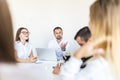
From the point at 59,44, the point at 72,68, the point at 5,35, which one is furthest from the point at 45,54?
the point at 5,35

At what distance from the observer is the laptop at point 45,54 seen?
1.52 m

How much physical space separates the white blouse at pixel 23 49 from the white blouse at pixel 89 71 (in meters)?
0.43

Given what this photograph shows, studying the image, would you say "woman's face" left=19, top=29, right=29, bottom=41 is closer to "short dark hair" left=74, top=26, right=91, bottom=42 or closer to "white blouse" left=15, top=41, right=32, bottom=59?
"white blouse" left=15, top=41, right=32, bottom=59

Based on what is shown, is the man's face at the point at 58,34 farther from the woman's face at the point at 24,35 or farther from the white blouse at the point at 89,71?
the white blouse at the point at 89,71

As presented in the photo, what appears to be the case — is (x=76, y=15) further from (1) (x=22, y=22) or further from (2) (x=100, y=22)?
(2) (x=100, y=22)

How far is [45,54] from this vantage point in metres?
1.54

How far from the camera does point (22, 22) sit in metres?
1.48

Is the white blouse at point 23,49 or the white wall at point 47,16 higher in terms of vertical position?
the white wall at point 47,16

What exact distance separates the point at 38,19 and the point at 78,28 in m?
0.26

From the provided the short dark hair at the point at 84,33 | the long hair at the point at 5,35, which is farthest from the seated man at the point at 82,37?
the long hair at the point at 5,35

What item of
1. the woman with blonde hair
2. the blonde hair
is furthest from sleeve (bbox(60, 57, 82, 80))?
the blonde hair

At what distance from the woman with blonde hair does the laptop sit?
42 cm

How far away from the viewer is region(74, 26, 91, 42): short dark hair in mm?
1350

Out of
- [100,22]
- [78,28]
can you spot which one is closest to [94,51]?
[100,22]
